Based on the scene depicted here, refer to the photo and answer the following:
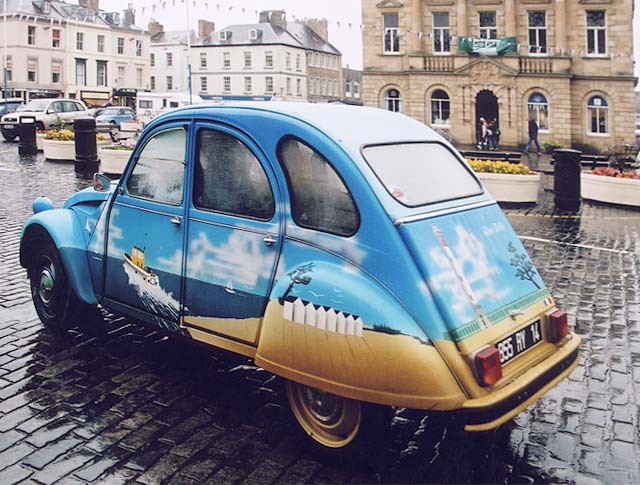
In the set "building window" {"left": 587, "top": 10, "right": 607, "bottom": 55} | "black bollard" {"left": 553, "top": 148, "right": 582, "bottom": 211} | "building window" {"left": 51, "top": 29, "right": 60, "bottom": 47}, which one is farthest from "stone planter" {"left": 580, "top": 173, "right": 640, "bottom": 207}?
"building window" {"left": 51, "top": 29, "right": 60, "bottom": 47}

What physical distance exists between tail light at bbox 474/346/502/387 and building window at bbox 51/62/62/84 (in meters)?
65.3

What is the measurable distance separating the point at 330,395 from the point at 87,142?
16844 millimetres

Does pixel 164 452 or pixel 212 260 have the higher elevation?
pixel 212 260

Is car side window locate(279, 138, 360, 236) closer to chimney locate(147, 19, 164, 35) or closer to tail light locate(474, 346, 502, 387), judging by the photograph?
tail light locate(474, 346, 502, 387)

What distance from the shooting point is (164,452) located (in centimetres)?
374

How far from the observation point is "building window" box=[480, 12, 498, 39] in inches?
1573

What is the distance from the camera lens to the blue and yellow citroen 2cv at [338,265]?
3.30 m

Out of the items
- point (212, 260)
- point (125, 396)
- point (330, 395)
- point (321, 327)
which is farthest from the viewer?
point (125, 396)

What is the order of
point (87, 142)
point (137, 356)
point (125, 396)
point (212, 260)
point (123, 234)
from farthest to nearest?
point (87, 142) < point (137, 356) < point (123, 234) < point (125, 396) < point (212, 260)

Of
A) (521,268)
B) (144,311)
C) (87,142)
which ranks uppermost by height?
A: (87,142)

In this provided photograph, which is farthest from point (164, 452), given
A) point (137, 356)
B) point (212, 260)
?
point (137, 356)

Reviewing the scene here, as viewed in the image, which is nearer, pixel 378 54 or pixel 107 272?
pixel 107 272

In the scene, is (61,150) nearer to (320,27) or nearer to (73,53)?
(73,53)

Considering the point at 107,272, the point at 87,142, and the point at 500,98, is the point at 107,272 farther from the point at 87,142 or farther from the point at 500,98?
the point at 500,98
